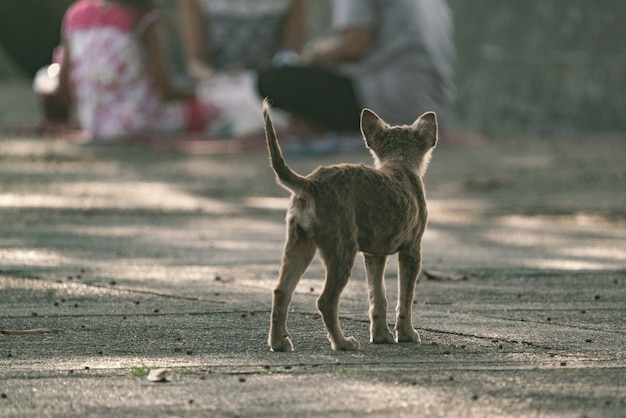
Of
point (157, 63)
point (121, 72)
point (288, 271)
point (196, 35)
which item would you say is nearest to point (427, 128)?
point (288, 271)

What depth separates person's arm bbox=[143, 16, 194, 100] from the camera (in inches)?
476

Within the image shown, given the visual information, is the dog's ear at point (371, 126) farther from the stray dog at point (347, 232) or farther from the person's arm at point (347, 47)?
the person's arm at point (347, 47)

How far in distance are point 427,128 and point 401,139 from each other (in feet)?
0.38

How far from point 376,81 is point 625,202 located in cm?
286

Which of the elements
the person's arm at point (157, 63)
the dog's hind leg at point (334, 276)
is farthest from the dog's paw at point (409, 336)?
the person's arm at point (157, 63)

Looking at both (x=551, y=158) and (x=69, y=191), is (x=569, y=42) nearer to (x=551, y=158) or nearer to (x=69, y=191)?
(x=551, y=158)

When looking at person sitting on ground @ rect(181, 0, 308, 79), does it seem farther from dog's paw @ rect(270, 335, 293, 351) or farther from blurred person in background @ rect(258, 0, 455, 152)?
dog's paw @ rect(270, 335, 293, 351)

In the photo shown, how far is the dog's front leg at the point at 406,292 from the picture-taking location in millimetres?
4820

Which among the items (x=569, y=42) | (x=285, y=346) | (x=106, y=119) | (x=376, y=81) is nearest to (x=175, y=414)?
(x=285, y=346)

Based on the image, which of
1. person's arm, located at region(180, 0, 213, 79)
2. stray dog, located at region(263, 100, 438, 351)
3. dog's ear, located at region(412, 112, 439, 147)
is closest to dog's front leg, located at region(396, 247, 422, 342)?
stray dog, located at region(263, 100, 438, 351)

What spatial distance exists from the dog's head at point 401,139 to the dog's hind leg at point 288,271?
64 cm

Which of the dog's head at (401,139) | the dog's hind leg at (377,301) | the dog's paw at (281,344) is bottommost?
the dog's paw at (281,344)

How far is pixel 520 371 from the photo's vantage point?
4.32 meters

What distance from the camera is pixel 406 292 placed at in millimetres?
4848
